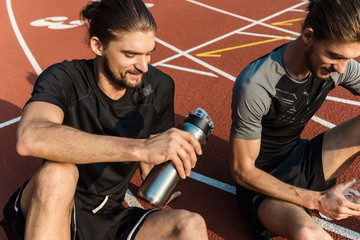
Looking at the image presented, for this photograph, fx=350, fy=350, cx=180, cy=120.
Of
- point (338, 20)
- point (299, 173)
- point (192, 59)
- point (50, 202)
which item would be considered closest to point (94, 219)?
point (50, 202)

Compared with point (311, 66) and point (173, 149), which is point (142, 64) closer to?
point (173, 149)

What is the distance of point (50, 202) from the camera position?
65.7 inches

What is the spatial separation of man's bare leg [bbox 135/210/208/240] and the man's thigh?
1180 mm

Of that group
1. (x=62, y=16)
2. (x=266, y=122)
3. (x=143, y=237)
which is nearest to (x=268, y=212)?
(x=266, y=122)

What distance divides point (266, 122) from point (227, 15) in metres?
5.34

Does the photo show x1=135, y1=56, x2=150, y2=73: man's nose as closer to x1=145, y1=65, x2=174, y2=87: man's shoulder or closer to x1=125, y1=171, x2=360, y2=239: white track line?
x1=145, y1=65, x2=174, y2=87: man's shoulder

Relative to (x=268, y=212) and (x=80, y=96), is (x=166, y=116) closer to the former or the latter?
(x=80, y=96)

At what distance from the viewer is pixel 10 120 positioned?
3980mm

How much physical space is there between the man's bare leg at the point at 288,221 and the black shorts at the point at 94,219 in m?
0.75

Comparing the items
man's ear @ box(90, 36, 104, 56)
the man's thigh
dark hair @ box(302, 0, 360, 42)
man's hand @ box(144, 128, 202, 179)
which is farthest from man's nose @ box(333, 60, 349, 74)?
man's ear @ box(90, 36, 104, 56)

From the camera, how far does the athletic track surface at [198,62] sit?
296 centimetres

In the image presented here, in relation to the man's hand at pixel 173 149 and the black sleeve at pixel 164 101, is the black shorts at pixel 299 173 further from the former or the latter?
the man's hand at pixel 173 149

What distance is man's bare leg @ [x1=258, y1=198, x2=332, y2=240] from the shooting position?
6.54ft

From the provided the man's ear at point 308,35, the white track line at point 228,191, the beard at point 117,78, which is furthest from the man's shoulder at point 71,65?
the man's ear at point 308,35
